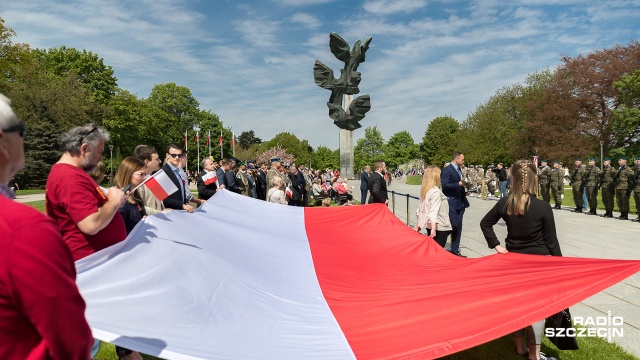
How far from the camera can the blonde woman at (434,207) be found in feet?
26.0

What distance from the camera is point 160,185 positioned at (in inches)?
164

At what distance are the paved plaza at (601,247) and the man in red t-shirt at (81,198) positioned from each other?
5.16 m

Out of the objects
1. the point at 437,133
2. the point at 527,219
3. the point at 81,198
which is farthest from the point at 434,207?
the point at 437,133

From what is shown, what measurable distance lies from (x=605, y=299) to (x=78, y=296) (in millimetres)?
7011

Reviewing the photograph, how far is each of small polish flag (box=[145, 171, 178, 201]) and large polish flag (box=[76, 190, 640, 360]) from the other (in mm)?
262

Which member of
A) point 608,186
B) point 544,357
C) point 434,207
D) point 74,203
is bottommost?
point 544,357

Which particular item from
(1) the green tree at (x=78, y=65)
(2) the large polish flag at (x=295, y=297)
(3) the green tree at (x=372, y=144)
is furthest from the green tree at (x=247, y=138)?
(2) the large polish flag at (x=295, y=297)

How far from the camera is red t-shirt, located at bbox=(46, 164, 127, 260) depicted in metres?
2.96

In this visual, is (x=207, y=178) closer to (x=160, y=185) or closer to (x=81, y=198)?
(x=160, y=185)


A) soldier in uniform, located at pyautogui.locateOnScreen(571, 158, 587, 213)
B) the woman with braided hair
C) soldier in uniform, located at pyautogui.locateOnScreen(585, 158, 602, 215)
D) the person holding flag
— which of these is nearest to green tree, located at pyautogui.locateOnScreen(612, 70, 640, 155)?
soldier in uniform, located at pyautogui.locateOnScreen(571, 158, 587, 213)

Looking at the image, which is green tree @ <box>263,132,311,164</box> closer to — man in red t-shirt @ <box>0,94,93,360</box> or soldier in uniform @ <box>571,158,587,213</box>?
soldier in uniform @ <box>571,158,587,213</box>

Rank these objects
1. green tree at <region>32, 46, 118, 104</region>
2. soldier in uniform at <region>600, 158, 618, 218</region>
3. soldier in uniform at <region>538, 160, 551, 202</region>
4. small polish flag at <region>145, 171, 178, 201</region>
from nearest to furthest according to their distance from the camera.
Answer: small polish flag at <region>145, 171, 178, 201</region>
soldier in uniform at <region>600, 158, 618, 218</region>
soldier in uniform at <region>538, 160, 551, 202</region>
green tree at <region>32, 46, 118, 104</region>

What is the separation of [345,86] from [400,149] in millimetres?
79328

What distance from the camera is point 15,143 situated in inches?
58.1
